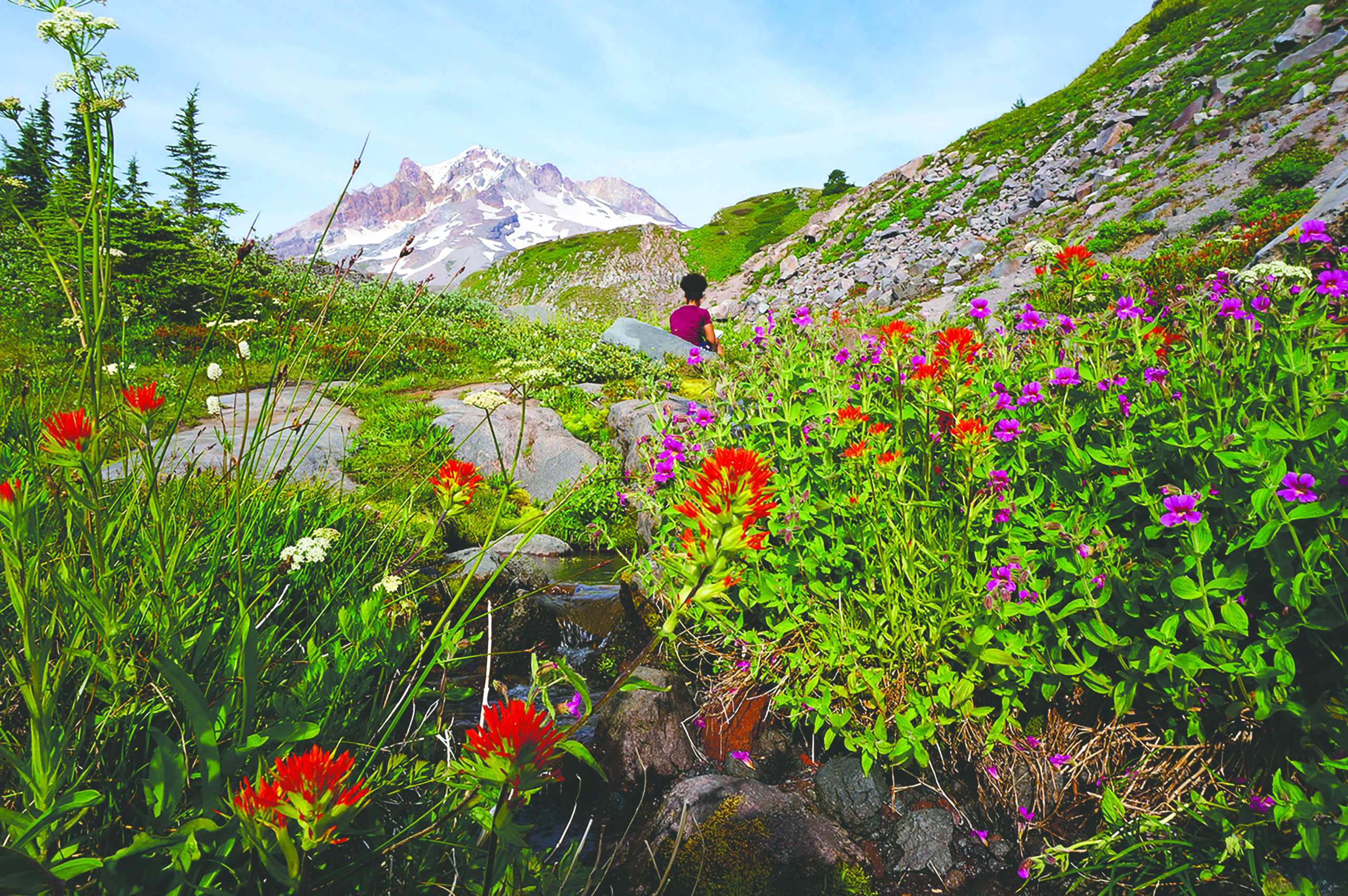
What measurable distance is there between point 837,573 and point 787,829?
0.97 metres

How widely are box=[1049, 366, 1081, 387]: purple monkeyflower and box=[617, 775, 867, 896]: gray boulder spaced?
1727 mm

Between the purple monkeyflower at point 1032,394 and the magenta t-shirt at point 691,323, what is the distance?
703cm

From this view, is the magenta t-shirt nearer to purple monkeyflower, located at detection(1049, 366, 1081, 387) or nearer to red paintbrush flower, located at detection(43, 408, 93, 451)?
purple monkeyflower, located at detection(1049, 366, 1081, 387)

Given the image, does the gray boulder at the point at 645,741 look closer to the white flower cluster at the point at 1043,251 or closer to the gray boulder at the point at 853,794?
the gray boulder at the point at 853,794

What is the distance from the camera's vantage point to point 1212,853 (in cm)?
148

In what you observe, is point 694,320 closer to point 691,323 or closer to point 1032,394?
point 691,323

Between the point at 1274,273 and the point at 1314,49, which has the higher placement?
the point at 1314,49

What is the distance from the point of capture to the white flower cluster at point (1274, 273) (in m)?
1.85

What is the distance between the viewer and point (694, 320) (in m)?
9.09

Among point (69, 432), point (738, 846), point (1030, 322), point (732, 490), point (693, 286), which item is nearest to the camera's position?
point (732, 490)

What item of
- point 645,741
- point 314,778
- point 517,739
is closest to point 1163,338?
point 517,739

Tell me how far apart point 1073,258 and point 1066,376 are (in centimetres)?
71

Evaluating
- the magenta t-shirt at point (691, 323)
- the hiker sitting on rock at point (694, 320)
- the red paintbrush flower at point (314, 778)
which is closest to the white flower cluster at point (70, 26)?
the red paintbrush flower at point (314, 778)

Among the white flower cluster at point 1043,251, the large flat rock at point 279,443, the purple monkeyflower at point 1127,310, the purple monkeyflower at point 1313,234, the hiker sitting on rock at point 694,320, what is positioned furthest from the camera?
the hiker sitting on rock at point 694,320
